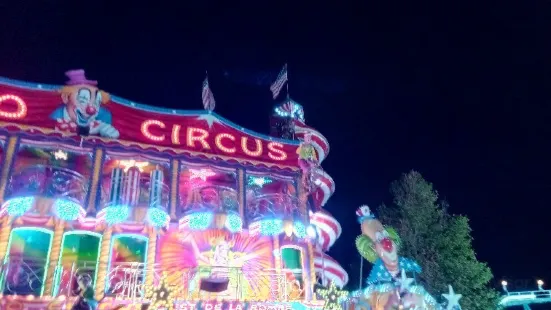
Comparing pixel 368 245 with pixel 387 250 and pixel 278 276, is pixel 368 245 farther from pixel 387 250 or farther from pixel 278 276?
pixel 278 276

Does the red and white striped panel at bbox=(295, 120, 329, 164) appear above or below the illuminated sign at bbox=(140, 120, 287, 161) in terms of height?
above

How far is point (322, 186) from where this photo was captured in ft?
81.1

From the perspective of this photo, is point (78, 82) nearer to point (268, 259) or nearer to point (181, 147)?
point (181, 147)

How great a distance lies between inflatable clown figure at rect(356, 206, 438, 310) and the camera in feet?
47.0

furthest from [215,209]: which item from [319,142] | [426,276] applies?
[426,276]

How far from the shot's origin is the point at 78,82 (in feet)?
59.8

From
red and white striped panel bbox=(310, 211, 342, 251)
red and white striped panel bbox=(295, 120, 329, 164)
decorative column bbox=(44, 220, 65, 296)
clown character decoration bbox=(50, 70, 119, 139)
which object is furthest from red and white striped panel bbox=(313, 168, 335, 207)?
decorative column bbox=(44, 220, 65, 296)

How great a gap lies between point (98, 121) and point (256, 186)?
25.4ft

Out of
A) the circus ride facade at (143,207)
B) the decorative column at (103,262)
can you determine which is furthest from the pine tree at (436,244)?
the decorative column at (103,262)

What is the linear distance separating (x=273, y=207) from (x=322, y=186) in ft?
17.8

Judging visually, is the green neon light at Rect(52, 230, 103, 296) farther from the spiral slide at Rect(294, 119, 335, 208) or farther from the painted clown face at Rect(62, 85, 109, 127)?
the spiral slide at Rect(294, 119, 335, 208)

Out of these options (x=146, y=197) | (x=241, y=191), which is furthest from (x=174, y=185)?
(x=241, y=191)

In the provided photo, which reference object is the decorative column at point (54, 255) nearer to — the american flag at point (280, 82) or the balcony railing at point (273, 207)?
the balcony railing at point (273, 207)

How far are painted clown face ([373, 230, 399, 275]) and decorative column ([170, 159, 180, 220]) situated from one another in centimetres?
770
